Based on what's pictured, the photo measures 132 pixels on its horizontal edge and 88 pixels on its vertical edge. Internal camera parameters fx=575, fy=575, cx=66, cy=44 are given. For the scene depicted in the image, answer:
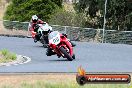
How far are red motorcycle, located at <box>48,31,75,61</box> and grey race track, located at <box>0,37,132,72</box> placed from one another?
301 millimetres

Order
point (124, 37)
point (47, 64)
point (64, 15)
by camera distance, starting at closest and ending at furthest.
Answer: point (47, 64)
point (124, 37)
point (64, 15)

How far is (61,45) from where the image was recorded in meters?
22.2

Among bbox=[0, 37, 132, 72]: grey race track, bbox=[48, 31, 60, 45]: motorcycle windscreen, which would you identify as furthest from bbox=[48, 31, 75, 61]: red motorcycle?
bbox=[0, 37, 132, 72]: grey race track

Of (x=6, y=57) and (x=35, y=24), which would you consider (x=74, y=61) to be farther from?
(x=35, y=24)

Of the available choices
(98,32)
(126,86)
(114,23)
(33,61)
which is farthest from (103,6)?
(126,86)

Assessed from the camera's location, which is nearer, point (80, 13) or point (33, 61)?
point (33, 61)

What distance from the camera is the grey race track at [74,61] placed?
61.7ft

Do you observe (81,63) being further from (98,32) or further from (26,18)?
(26,18)

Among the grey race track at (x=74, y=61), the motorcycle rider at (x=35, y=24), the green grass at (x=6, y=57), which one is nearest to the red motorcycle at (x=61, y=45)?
the grey race track at (x=74, y=61)

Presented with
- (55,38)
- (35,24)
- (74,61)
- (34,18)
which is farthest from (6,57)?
(35,24)

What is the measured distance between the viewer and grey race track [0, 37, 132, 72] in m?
18.8

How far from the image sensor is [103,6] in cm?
Answer: 4053

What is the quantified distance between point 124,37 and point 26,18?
1223 cm

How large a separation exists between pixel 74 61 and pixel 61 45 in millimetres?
799
